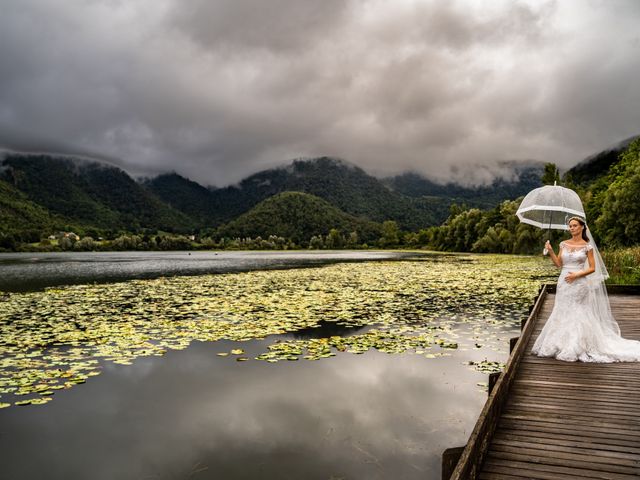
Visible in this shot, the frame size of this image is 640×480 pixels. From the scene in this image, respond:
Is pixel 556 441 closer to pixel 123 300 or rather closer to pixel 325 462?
pixel 325 462

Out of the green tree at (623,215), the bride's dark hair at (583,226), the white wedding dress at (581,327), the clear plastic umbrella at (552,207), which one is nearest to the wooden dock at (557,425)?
the white wedding dress at (581,327)

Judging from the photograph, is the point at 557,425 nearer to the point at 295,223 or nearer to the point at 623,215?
the point at 623,215

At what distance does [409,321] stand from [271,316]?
5.24 m

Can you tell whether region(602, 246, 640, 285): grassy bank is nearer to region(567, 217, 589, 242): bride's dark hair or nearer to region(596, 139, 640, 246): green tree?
region(567, 217, 589, 242): bride's dark hair

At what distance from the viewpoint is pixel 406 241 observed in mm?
143625

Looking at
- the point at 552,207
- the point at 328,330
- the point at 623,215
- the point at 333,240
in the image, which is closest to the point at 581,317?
the point at 552,207

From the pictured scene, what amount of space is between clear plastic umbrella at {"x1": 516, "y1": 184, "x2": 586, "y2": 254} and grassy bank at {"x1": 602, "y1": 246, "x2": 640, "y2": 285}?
16661 millimetres

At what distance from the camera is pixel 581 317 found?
8.16 meters

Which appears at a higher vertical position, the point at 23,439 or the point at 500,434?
the point at 500,434

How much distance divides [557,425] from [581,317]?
3.66 metres

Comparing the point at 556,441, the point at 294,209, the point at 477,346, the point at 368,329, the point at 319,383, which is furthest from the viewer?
the point at 294,209

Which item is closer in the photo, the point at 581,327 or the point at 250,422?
the point at 250,422

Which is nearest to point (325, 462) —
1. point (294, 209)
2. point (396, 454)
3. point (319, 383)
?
point (396, 454)

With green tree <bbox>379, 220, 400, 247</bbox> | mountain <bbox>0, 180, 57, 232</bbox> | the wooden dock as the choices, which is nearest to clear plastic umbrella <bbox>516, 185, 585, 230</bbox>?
the wooden dock
